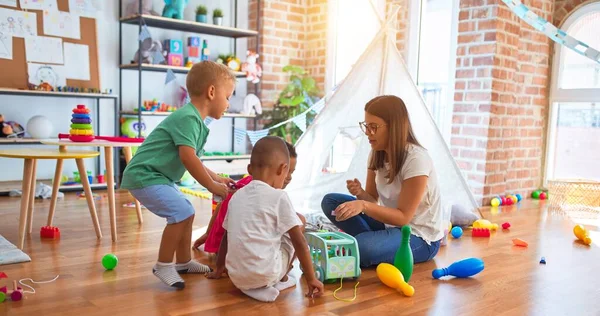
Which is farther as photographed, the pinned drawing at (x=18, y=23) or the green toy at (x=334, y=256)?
the pinned drawing at (x=18, y=23)

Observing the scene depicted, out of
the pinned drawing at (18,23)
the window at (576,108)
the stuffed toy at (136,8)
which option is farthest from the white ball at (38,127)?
the window at (576,108)

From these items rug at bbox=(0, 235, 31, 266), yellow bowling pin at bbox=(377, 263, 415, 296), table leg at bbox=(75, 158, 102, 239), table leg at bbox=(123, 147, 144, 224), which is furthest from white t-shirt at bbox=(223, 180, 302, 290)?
table leg at bbox=(123, 147, 144, 224)

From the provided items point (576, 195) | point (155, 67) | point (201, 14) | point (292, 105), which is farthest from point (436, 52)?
point (155, 67)

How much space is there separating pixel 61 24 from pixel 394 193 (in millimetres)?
3160

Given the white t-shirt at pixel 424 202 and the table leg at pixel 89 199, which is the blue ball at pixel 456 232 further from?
the table leg at pixel 89 199

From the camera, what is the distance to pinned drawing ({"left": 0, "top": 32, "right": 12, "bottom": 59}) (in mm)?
4043

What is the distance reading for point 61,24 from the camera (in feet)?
14.1

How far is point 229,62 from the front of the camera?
16.4ft

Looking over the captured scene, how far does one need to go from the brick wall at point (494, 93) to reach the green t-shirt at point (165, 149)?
8.57ft

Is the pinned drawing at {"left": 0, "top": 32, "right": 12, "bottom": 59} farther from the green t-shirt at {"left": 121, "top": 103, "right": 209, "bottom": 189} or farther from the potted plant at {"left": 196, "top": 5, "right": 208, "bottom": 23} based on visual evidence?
the green t-shirt at {"left": 121, "top": 103, "right": 209, "bottom": 189}

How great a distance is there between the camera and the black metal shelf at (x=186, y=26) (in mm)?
4477

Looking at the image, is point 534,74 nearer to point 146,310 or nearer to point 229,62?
point 229,62

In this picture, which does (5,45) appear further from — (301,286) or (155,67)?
(301,286)

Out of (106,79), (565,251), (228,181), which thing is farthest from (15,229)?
(565,251)
